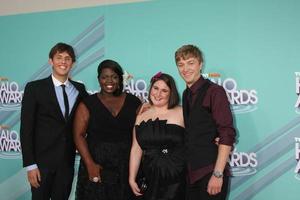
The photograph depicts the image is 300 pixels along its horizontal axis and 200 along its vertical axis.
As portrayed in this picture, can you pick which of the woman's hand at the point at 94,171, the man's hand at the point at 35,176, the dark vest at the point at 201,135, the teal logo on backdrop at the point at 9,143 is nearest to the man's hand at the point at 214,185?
the dark vest at the point at 201,135

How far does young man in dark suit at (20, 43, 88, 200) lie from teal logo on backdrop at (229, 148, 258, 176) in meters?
1.24

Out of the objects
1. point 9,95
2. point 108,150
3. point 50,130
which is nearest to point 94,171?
point 108,150

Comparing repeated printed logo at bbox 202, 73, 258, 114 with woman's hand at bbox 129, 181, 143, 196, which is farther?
repeated printed logo at bbox 202, 73, 258, 114

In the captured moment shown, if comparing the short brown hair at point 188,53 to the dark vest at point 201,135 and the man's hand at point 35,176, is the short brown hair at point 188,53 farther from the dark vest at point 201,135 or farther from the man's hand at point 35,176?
the man's hand at point 35,176

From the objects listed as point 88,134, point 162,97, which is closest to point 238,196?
point 162,97

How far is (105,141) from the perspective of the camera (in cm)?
252

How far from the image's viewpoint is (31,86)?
2.50 metres

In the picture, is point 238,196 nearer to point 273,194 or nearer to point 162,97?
point 273,194

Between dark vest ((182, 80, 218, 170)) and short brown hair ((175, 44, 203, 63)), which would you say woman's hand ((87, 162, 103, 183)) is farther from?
short brown hair ((175, 44, 203, 63))

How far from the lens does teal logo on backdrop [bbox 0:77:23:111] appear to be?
3.59 meters

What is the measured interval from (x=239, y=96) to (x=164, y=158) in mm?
833

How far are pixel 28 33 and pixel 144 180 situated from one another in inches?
75.5

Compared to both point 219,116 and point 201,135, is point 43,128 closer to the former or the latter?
point 201,135

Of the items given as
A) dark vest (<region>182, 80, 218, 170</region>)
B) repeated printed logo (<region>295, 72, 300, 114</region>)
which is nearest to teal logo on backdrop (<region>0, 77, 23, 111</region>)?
dark vest (<region>182, 80, 218, 170</region>)
